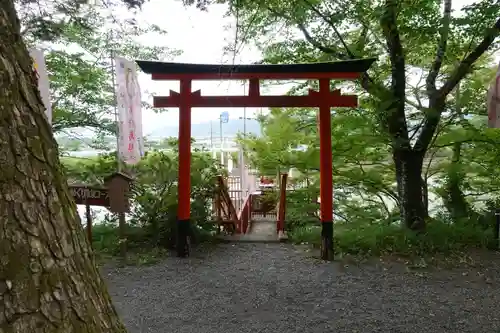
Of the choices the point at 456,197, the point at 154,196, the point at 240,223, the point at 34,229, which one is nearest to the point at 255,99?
the point at 154,196

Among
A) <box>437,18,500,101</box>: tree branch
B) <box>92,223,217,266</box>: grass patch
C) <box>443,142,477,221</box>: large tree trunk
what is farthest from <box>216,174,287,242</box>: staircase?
<box>443,142,477,221</box>: large tree trunk

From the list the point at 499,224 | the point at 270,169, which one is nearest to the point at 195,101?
the point at 270,169

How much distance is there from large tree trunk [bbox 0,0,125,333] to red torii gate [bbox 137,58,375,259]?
3931mm

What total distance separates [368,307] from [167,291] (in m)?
1.93

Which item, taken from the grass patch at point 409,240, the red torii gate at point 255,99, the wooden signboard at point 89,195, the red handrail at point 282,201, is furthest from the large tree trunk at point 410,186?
the wooden signboard at point 89,195

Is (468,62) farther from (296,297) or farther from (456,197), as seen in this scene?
(296,297)

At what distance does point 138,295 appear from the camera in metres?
3.76

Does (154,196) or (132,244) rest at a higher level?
(154,196)

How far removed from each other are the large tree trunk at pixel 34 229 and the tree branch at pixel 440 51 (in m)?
4.81

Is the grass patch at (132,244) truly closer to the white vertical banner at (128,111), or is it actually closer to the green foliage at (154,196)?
the green foliage at (154,196)

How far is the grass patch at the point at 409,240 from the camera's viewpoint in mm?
5078

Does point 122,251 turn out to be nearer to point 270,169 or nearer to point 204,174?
point 204,174

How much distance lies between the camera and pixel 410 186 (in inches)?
221

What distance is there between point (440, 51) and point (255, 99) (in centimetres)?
250
